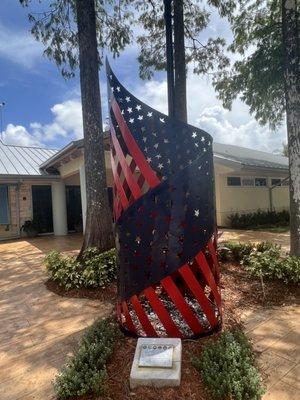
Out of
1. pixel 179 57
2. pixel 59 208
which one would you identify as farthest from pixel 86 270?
pixel 59 208

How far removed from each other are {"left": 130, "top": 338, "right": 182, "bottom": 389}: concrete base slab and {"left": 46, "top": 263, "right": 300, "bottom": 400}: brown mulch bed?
6cm

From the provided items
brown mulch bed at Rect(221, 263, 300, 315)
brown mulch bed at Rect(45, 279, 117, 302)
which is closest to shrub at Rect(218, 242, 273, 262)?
brown mulch bed at Rect(221, 263, 300, 315)

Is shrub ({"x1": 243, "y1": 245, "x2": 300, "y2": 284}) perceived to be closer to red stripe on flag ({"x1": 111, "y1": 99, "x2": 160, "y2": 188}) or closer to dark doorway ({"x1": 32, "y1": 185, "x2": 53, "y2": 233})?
red stripe on flag ({"x1": 111, "y1": 99, "x2": 160, "y2": 188})

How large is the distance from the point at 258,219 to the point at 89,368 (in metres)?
13.8

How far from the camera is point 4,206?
13703 millimetres

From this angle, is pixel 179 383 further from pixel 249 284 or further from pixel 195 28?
pixel 195 28

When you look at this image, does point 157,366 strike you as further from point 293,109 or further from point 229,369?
point 293,109

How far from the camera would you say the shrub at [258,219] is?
14477mm

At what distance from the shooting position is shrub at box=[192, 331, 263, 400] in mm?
2429

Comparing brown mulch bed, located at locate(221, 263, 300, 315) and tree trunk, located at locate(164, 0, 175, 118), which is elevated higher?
tree trunk, located at locate(164, 0, 175, 118)

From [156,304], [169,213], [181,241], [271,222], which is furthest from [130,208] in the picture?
[271,222]

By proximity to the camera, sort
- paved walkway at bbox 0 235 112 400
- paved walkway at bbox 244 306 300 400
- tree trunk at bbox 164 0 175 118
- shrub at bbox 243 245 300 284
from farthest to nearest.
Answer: shrub at bbox 243 245 300 284 < tree trunk at bbox 164 0 175 118 < paved walkway at bbox 0 235 112 400 < paved walkway at bbox 244 306 300 400

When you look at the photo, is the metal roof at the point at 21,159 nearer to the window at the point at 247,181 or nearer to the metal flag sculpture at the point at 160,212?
the window at the point at 247,181

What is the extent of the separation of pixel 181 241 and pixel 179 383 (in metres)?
1.30
